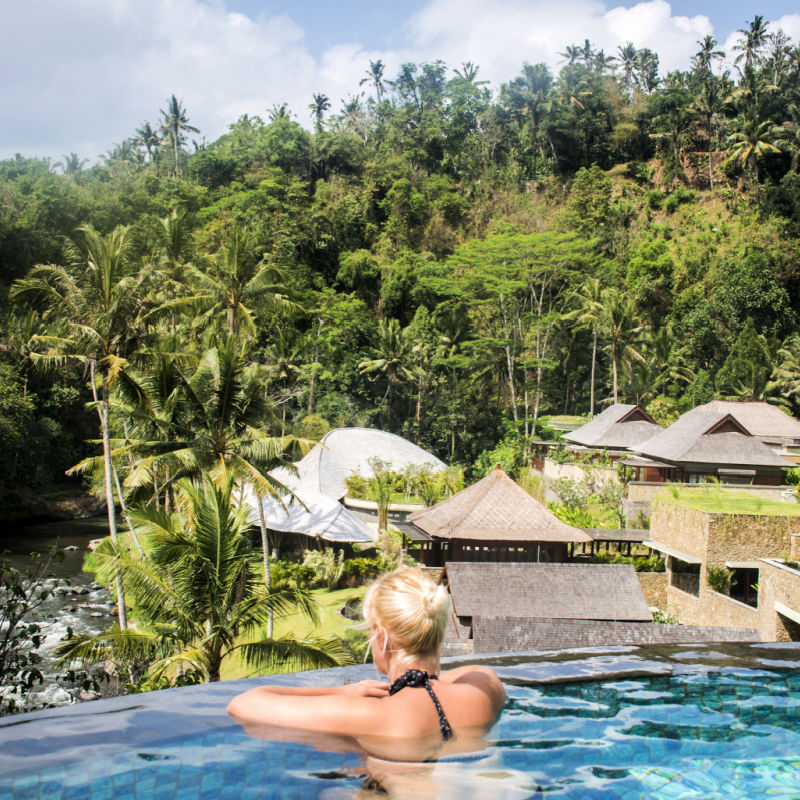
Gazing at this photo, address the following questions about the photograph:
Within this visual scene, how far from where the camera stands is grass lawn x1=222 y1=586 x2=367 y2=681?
14.5m

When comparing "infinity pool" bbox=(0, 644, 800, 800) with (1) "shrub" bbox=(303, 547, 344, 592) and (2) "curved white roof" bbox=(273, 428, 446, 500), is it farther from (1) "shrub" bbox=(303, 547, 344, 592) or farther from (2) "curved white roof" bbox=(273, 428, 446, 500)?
(2) "curved white roof" bbox=(273, 428, 446, 500)

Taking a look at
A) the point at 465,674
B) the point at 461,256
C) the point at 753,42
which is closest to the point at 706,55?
the point at 753,42

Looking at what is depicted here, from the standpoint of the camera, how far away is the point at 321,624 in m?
17.0

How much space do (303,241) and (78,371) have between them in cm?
1541

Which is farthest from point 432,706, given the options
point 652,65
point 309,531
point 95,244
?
point 652,65

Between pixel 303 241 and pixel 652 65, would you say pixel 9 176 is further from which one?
pixel 652 65

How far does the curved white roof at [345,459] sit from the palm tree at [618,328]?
1238cm

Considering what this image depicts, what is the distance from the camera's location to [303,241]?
42281mm

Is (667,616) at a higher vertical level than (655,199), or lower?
lower

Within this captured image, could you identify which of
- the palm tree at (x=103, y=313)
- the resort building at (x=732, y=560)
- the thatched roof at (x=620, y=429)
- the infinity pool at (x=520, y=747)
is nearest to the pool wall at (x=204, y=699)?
the infinity pool at (x=520, y=747)

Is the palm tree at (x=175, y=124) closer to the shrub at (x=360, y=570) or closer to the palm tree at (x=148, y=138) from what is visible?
the palm tree at (x=148, y=138)

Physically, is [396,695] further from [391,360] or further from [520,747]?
[391,360]

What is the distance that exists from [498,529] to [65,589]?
1223cm

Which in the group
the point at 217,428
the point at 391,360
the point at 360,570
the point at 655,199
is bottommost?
the point at 360,570
